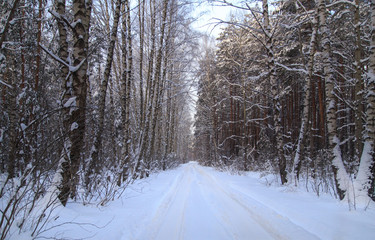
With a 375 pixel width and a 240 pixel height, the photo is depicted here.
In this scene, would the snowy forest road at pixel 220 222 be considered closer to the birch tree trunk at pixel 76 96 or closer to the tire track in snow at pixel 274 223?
the tire track in snow at pixel 274 223

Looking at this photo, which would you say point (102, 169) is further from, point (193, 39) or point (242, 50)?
point (242, 50)

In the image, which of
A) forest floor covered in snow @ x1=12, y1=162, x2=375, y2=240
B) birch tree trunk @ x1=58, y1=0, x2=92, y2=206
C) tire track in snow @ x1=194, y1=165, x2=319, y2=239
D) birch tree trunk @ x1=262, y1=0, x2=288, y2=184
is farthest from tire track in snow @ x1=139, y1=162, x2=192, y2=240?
birch tree trunk @ x1=262, y1=0, x2=288, y2=184

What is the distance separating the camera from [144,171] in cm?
1093

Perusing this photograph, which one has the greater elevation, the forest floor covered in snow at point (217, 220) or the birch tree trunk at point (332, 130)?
the birch tree trunk at point (332, 130)

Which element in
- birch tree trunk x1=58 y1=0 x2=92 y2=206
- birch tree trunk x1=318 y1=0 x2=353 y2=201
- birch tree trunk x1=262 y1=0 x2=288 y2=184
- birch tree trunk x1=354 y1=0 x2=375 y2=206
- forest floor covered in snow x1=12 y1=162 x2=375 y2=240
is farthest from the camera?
birch tree trunk x1=262 y1=0 x2=288 y2=184

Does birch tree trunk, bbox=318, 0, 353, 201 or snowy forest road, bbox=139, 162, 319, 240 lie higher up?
birch tree trunk, bbox=318, 0, 353, 201

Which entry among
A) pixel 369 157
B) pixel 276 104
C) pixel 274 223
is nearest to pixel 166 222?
pixel 274 223

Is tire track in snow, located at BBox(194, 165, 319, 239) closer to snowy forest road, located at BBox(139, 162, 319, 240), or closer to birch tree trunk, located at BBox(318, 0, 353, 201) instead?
snowy forest road, located at BBox(139, 162, 319, 240)

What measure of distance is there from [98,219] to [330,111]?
5.26m

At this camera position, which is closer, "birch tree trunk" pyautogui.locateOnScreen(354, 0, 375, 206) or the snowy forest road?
the snowy forest road

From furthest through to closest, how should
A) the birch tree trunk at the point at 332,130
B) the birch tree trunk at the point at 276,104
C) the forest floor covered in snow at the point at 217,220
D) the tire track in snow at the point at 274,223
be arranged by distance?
the birch tree trunk at the point at 276,104
the birch tree trunk at the point at 332,130
the tire track in snow at the point at 274,223
the forest floor covered in snow at the point at 217,220

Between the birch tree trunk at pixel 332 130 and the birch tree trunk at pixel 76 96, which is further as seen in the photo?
the birch tree trunk at pixel 332 130

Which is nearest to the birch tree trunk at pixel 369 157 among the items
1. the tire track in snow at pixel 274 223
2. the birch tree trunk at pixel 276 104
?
the tire track in snow at pixel 274 223

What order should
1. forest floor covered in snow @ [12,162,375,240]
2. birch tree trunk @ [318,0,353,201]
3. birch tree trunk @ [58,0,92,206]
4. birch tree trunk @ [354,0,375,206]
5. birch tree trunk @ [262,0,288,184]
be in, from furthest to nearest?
birch tree trunk @ [262,0,288,184] → birch tree trunk @ [318,0,353,201] → birch tree trunk @ [354,0,375,206] → birch tree trunk @ [58,0,92,206] → forest floor covered in snow @ [12,162,375,240]
